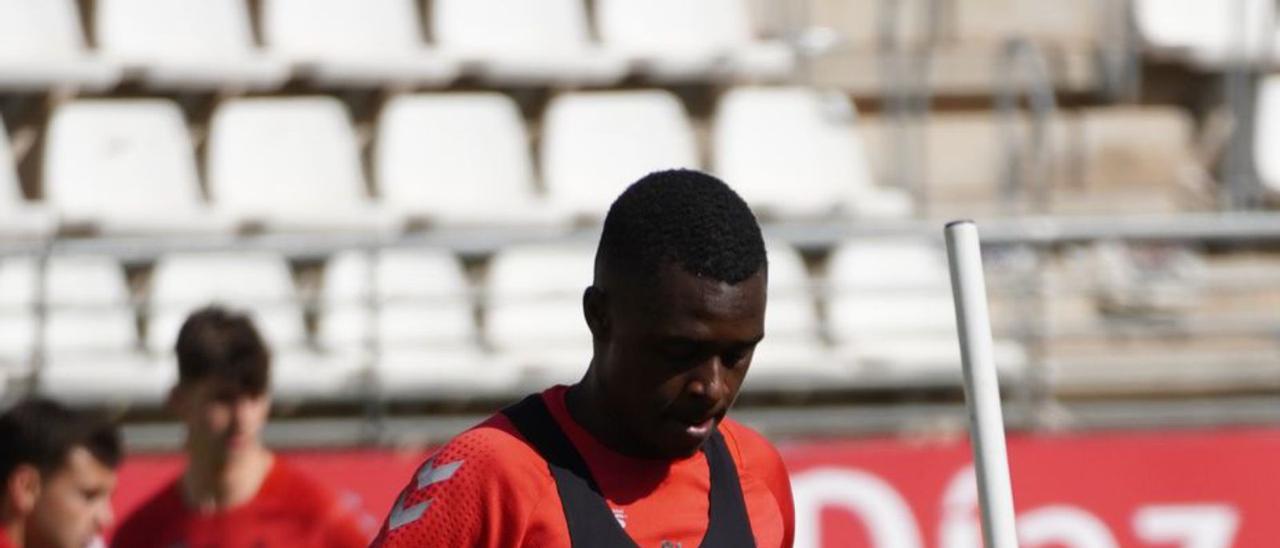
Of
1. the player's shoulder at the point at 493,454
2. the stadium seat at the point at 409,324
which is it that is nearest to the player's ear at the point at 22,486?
the stadium seat at the point at 409,324

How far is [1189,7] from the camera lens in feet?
32.3

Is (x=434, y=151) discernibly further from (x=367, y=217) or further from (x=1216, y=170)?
(x=1216, y=170)

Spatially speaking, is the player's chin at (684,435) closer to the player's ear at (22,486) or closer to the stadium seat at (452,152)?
the player's ear at (22,486)

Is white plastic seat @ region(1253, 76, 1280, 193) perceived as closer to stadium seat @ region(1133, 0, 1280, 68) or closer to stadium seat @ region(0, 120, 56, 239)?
stadium seat @ region(1133, 0, 1280, 68)

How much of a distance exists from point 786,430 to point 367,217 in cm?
176

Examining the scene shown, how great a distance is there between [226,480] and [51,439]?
424 mm

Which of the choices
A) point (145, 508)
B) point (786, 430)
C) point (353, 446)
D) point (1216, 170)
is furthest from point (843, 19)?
point (145, 508)

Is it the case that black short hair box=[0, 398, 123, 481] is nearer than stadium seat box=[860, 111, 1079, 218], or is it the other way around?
black short hair box=[0, 398, 123, 481]

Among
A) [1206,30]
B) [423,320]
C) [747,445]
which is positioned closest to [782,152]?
[423,320]

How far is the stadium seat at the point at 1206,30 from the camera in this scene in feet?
30.7

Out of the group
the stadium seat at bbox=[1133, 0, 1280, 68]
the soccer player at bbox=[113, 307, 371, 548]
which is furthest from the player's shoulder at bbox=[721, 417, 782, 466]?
the stadium seat at bbox=[1133, 0, 1280, 68]

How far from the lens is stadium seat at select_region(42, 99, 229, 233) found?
7.99 meters

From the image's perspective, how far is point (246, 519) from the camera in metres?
4.81

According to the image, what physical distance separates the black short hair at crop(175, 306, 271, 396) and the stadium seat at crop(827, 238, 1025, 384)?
2.71 metres
